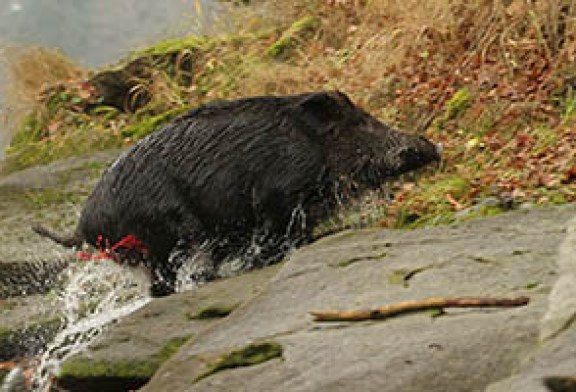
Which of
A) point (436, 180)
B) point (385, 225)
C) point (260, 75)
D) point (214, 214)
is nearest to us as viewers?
point (214, 214)

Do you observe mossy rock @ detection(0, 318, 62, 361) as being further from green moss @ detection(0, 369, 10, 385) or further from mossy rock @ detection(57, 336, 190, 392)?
mossy rock @ detection(57, 336, 190, 392)

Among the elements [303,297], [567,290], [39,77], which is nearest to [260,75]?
[39,77]

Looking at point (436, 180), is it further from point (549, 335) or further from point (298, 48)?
point (298, 48)

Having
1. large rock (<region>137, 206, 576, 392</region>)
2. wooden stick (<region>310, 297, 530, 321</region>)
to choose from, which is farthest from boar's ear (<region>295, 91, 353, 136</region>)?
wooden stick (<region>310, 297, 530, 321</region>)

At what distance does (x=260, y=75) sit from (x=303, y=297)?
16.5 ft

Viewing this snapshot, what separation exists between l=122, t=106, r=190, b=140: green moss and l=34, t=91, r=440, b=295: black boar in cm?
417

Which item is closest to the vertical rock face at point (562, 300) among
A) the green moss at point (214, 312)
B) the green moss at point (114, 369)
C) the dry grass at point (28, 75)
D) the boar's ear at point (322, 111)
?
the green moss at point (214, 312)

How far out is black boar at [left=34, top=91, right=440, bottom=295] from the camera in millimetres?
4094

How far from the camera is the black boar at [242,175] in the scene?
4094mm

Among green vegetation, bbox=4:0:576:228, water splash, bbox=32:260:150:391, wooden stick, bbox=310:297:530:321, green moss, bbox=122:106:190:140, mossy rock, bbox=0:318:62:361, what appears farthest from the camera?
green moss, bbox=122:106:190:140

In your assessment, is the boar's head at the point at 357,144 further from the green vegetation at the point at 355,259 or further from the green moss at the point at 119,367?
the green moss at the point at 119,367

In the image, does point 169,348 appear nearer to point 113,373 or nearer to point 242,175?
point 113,373

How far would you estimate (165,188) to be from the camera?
165 inches

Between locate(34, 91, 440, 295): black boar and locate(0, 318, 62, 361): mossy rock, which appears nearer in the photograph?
locate(34, 91, 440, 295): black boar
